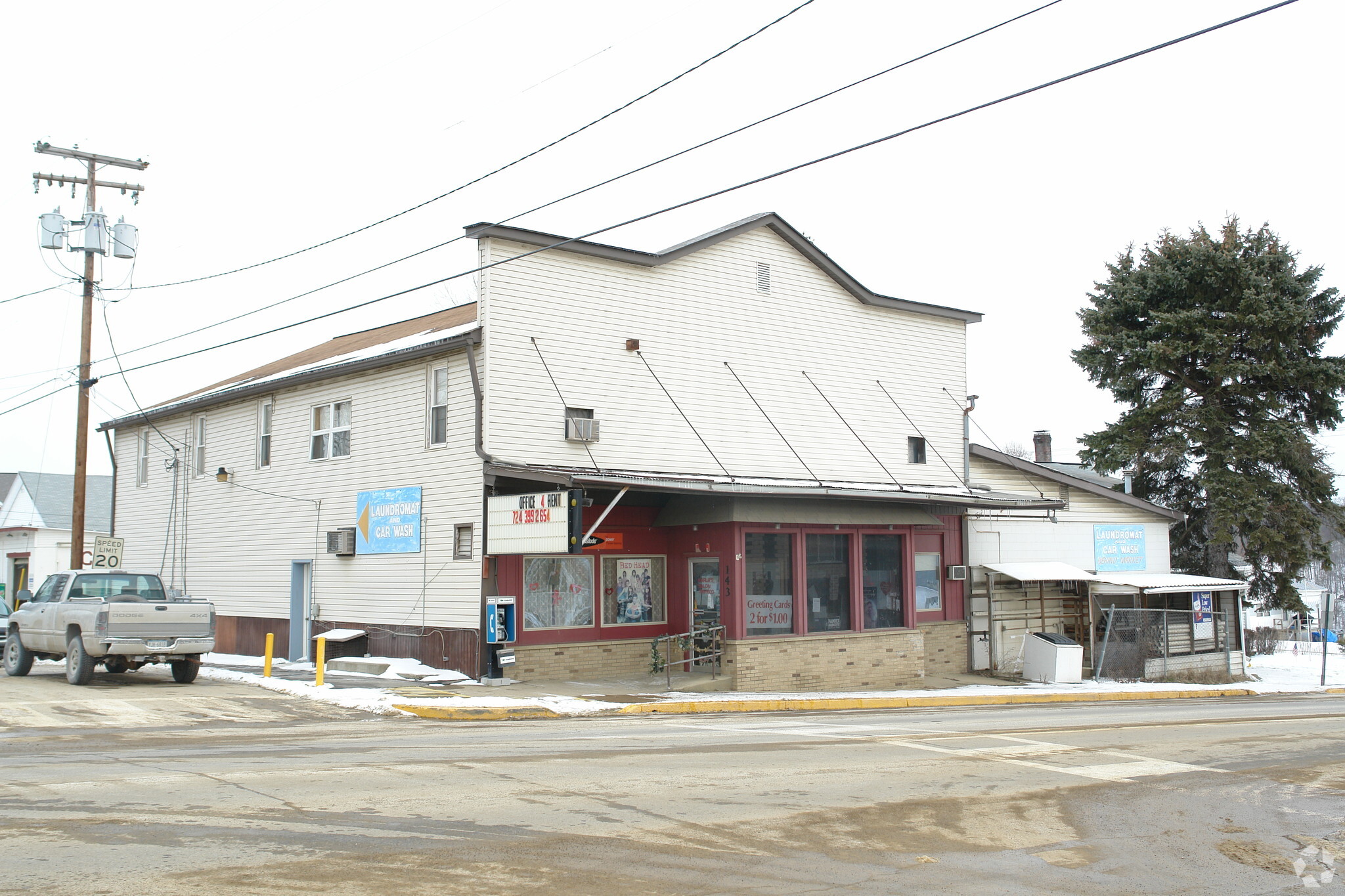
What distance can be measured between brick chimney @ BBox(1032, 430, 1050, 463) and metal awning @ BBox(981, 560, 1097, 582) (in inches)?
736

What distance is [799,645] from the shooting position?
74.2 feet

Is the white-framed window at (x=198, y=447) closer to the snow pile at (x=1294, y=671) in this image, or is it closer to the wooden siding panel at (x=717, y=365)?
the wooden siding panel at (x=717, y=365)

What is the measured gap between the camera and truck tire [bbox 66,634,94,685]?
19062 millimetres

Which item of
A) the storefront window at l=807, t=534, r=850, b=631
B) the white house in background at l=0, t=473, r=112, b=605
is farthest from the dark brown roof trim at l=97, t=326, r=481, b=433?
the white house in background at l=0, t=473, r=112, b=605

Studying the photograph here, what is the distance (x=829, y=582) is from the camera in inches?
931

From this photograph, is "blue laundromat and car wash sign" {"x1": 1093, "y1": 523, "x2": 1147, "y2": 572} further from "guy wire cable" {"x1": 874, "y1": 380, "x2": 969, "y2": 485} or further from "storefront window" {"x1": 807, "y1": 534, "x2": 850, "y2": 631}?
"storefront window" {"x1": 807, "y1": 534, "x2": 850, "y2": 631}

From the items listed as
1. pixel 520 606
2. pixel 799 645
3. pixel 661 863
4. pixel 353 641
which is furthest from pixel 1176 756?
pixel 353 641

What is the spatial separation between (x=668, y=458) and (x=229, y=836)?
15.7 metres

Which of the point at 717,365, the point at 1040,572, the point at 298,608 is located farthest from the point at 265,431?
the point at 1040,572

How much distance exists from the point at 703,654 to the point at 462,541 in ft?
16.9

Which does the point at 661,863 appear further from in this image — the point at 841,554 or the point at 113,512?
the point at 113,512

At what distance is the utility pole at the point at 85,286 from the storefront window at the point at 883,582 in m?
17.9

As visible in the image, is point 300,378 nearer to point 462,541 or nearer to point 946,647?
point 462,541

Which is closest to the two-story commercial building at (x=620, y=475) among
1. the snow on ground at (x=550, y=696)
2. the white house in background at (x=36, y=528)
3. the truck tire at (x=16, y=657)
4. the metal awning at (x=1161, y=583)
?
the snow on ground at (x=550, y=696)
